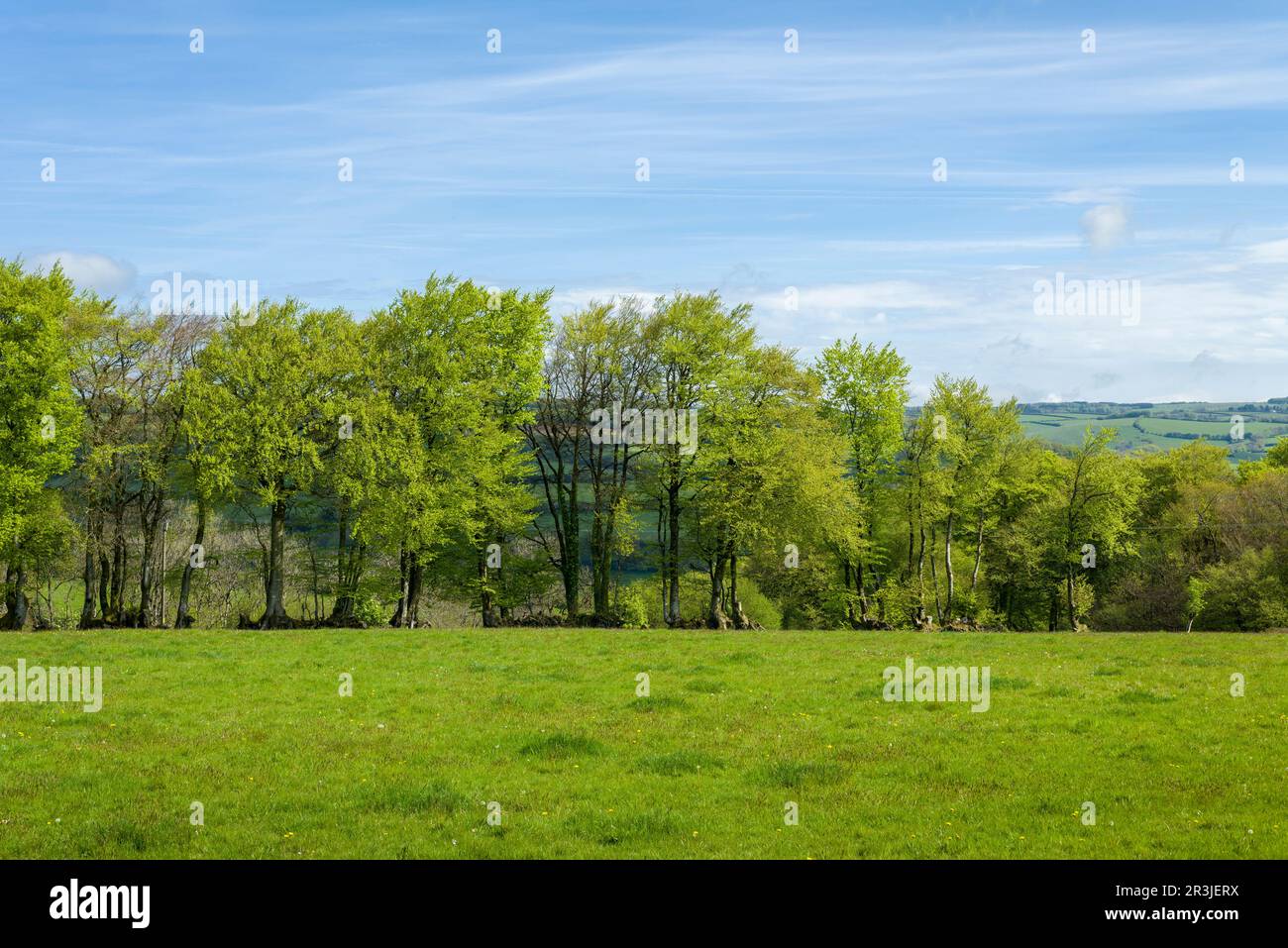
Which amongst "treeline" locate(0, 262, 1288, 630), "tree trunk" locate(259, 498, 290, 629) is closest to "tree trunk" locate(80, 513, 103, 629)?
"treeline" locate(0, 262, 1288, 630)

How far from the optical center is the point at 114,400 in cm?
4609

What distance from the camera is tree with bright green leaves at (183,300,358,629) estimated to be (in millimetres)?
43344

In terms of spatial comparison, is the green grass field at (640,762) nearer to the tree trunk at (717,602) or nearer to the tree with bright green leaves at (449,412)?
the tree with bright green leaves at (449,412)

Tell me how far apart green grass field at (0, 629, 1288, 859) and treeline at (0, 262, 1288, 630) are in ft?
57.5

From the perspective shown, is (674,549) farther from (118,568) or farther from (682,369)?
(118,568)

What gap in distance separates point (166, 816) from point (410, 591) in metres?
35.2

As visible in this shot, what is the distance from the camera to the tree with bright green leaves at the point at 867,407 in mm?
57750

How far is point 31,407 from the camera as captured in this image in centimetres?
4250

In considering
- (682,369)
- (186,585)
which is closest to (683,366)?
(682,369)

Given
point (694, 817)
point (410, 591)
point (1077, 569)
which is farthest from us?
point (1077, 569)

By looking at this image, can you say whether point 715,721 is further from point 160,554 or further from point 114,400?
point 160,554

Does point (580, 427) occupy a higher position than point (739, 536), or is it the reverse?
point (580, 427)

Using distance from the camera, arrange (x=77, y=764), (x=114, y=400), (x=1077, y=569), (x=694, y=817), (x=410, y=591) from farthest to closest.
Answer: (x=1077, y=569) < (x=410, y=591) < (x=114, y=400) < (x=77, y=764) < (x=694, y=817)
